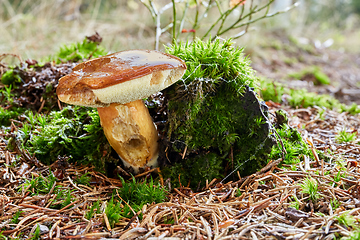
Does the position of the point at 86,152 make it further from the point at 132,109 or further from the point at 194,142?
the point at 194,142

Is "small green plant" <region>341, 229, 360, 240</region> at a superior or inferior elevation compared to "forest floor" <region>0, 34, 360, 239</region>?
superior

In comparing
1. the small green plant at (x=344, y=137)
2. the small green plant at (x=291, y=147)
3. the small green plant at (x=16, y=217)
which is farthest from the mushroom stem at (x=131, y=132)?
the small green plant at (x=344, y=137)

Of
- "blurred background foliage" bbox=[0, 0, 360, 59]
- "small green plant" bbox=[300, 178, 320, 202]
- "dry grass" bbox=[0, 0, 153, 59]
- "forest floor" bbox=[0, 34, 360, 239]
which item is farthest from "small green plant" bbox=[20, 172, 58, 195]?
"dry grass" bbox=[0, 0, 153, 59]

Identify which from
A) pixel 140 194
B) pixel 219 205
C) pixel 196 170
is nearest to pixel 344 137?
pixel 196 170

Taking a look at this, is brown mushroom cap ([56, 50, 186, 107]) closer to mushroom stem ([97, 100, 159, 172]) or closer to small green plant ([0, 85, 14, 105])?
mushroom stem ([97, 100, 159, 172])

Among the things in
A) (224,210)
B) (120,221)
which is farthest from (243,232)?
(120,221)

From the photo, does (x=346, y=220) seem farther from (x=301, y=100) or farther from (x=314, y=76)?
(x=314, y=76)

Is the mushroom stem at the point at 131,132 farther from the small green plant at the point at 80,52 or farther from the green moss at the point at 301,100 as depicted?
the green moss at the point at 301,100
